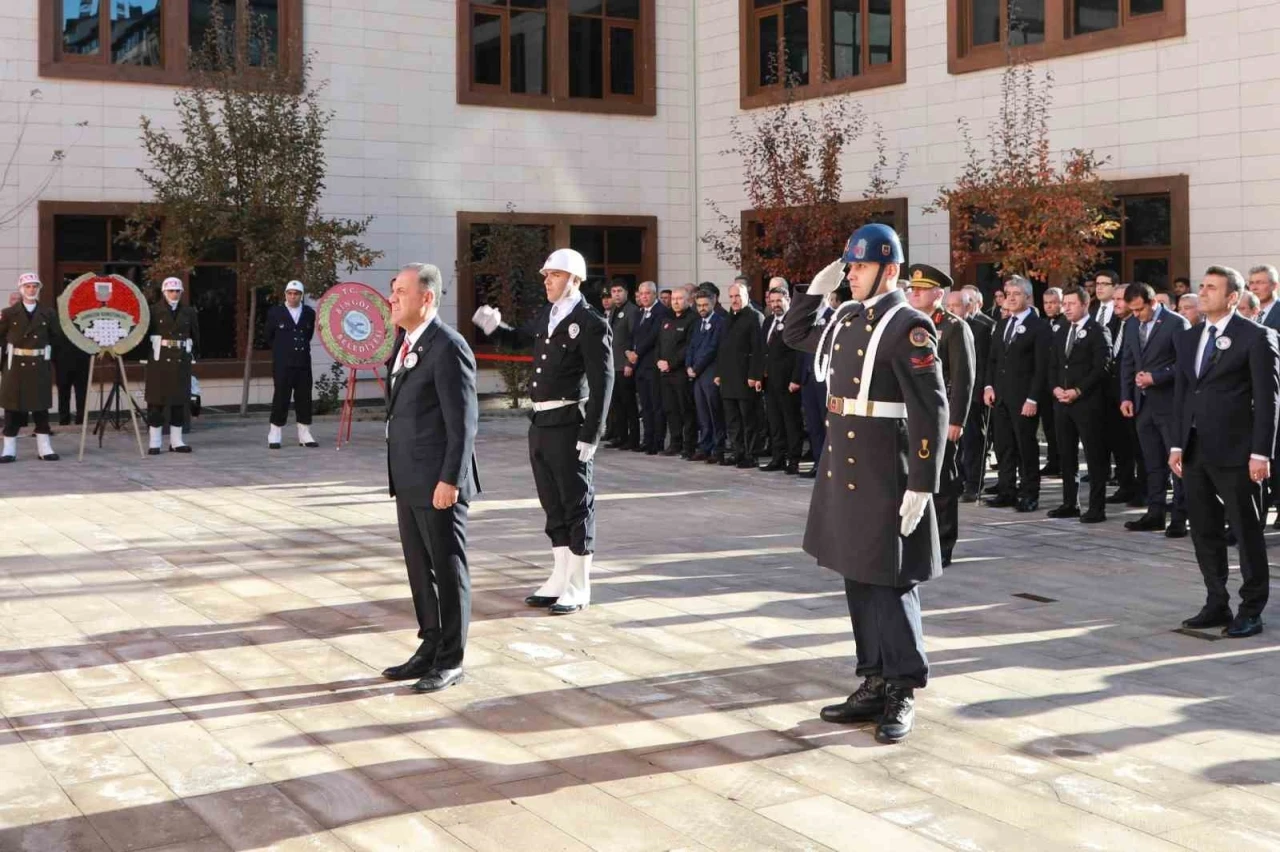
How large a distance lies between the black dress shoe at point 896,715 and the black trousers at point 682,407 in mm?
10636

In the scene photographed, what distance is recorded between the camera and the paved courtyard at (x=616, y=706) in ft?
16.0

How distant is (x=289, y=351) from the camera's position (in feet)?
57.2

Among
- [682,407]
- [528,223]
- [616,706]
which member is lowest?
[616,706]

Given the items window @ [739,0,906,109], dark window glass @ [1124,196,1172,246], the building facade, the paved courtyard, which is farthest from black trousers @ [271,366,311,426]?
dark window glass @ [1124,196,1172,246]

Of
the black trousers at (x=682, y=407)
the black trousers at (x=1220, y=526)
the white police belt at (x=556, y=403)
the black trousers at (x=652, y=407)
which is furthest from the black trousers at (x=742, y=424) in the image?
the black trousers at (x=1220, y=526)

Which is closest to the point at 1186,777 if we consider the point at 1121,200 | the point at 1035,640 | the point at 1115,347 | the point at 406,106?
the point at 1035,640

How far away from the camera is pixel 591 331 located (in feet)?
26.8

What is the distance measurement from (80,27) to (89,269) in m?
3.36

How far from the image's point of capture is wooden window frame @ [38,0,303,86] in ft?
67.4

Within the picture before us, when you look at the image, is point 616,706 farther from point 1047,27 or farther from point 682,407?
point 1047,27

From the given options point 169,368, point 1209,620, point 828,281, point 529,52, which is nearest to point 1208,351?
point 1209,620

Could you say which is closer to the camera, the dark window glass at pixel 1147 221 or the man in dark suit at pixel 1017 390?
the man in dark suit at pixel 1017 390

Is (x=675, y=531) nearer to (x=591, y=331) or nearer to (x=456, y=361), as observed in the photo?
(x=591, y=331)

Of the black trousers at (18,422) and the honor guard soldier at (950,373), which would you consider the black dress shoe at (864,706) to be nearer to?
the honor guard soldier at (950,373)
